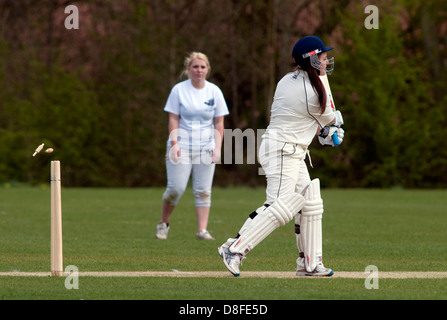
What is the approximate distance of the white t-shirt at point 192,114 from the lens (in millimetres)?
10867

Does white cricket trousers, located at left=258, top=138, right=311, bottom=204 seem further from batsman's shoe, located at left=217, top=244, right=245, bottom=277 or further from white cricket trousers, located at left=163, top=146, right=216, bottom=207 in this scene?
white cricket trousers, located at left=163, top=146, right=216, bottom=207

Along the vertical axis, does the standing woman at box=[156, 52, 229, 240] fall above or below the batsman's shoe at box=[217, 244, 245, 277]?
above

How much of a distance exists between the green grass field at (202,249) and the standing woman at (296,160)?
1.21ft

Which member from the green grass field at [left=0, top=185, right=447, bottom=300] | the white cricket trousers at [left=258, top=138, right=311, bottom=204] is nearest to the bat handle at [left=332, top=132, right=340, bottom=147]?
the white cricket trousers at [left=258, top=138, right=311, bottom=204]

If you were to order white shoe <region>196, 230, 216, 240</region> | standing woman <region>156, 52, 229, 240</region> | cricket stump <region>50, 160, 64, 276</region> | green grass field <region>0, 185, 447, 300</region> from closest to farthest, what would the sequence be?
green grass field <region>0, 185, 447, 300</region> < cricket stump <region>50, 160, 64, 276</region> < standing woman <region>156, 52, 229, 240</region> < white shoe <region>196, 230, 216, 240</region>

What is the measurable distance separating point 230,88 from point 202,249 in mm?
20022

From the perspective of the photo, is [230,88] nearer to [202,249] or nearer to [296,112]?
[202,249]

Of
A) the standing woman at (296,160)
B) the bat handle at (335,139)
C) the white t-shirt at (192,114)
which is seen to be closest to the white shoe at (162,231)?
the white t-shirt at (192,114)

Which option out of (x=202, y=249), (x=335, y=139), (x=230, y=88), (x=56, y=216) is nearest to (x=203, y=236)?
(x=202, y=249)

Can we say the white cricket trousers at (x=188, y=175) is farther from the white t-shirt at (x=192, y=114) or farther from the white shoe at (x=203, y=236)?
the white shoe at (x=203, y=236)

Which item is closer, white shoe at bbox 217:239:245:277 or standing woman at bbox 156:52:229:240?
white shoe at bbox 217:239:245:277

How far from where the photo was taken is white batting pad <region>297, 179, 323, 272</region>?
294 inches

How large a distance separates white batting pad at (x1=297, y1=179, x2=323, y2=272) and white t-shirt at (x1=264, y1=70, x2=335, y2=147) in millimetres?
479

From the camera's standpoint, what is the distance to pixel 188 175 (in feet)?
35.9
